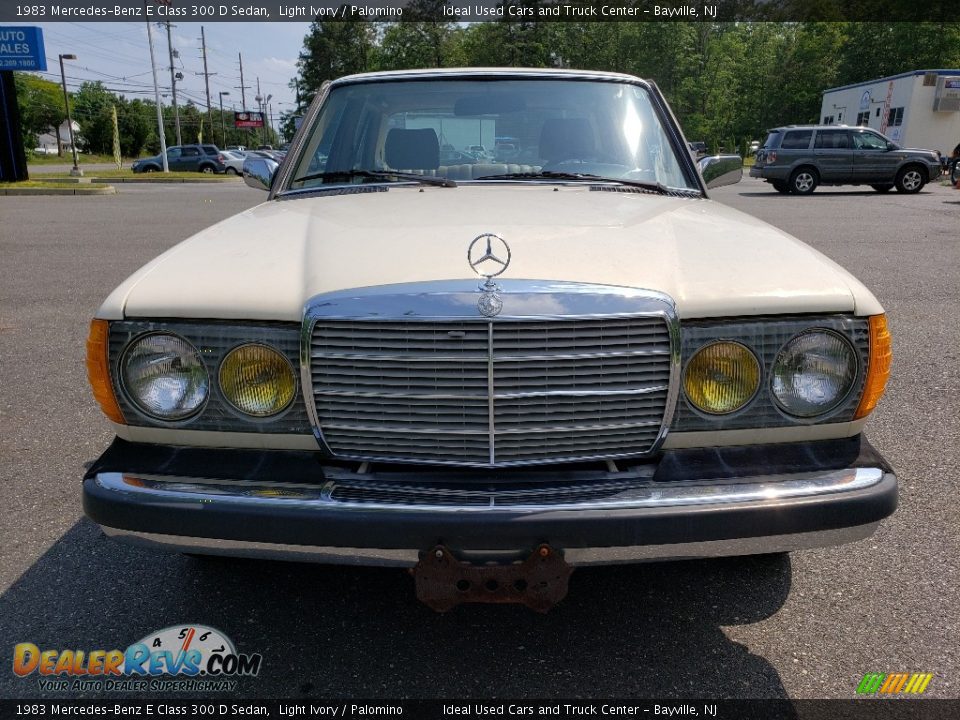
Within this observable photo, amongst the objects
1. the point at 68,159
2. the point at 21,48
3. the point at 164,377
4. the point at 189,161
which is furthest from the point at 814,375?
the point at 68,159

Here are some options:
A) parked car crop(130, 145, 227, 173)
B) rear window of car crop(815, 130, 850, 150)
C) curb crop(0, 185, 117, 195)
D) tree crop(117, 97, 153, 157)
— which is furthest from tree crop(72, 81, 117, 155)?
rear window of car crop(815, 130, 850, 150)

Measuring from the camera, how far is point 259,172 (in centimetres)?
361

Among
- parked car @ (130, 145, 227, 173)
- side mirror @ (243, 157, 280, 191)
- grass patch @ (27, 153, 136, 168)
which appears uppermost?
side mirror @ (243, 157, 280, 191)

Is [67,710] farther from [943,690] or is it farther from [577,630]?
[943,690]

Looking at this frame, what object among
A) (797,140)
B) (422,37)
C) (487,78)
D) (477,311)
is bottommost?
(477,311)

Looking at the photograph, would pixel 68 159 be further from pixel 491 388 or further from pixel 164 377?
pixel 491 388

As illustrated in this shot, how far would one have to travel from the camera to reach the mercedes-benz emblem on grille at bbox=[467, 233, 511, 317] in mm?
1759

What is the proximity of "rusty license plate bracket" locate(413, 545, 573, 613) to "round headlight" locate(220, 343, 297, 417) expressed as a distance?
0.57 meters

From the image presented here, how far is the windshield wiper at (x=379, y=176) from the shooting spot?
294 centimetres

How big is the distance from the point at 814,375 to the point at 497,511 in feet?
3.08

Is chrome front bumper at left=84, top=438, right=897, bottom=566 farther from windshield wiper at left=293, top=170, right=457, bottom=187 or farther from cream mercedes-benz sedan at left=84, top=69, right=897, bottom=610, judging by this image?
windshield wiper at left=293, top=170, right=457, bottom=187

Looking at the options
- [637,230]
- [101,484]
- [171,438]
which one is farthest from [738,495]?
[101,484]

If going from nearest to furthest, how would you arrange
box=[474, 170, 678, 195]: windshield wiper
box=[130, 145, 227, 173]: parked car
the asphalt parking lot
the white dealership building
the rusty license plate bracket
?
the rusty license plate bracket, the asphalt parking lot, box=[474, 170, 678, 195]: windshield wiper, the white dealership building, box=[130, 145, 227, 173]: parked car

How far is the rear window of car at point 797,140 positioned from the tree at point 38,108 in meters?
70.5
